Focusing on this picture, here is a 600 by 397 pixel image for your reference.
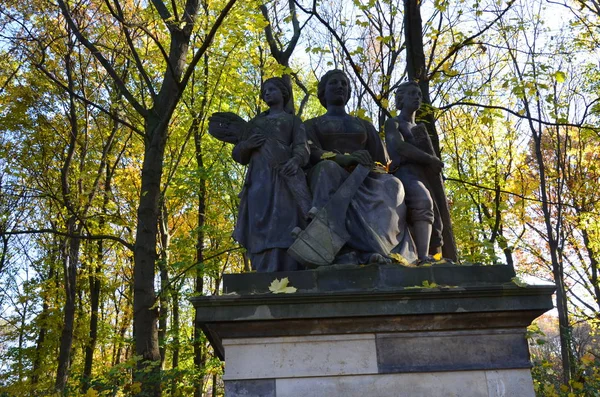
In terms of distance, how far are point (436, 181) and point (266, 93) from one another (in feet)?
6.59

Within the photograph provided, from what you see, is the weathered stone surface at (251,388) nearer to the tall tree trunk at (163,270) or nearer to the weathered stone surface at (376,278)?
the weathered stone surface at (376,278)

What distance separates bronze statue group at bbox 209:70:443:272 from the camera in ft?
15.9

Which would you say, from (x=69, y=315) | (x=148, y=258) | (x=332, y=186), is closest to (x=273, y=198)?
(x=332, y=186)

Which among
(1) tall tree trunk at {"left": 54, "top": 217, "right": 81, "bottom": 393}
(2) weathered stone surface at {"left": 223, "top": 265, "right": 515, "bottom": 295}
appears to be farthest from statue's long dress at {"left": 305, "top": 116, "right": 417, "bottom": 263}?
(1) tall tree trunk at {"left": 54, "top": 217, "right": 81, "bottom": 393}

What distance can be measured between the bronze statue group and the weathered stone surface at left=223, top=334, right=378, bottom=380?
0.70m

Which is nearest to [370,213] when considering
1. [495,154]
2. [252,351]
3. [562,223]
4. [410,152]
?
[410,152]

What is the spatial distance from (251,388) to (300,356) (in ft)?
1.37

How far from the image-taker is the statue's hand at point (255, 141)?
18.1ft

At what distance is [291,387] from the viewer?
4.04 meters

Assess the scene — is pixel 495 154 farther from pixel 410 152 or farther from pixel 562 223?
pixel 410 152

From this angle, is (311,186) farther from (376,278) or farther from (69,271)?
(69,271)

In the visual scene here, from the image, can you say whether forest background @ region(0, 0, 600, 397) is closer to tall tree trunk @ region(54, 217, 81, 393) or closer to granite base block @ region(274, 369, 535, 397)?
tall tree trunk @ region(54, 217, 81, 393)

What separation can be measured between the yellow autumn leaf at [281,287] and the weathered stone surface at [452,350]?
74 centimetres

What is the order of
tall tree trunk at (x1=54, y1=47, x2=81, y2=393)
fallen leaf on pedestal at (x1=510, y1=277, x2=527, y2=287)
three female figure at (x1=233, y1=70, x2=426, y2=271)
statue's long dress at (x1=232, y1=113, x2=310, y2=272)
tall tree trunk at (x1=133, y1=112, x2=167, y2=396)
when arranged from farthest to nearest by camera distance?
tall tree trunk at (x1=54, y1=47, x2=81, y2=393), tall tree trunk at (x1=133, y1=112, x2=167, y2=396), statue's long dress at (x1=232, y1=113, x2=310, y2=272), three female figure at (x1=233, y1=70, x2=426, y2=271), fallen leaf on pedestal at (x1=510, y1=277, x2=527, y2=287)
